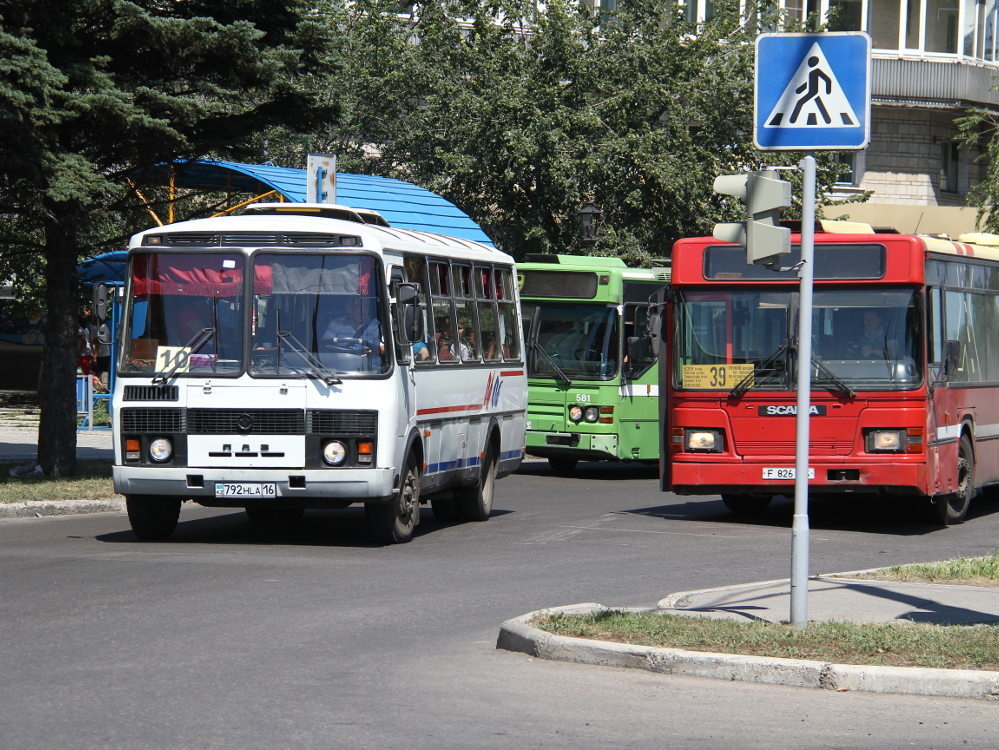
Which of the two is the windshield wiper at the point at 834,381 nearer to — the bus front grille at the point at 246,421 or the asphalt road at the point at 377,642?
the asphalt road at the point at 377,642

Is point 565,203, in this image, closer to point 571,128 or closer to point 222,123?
point 571,128

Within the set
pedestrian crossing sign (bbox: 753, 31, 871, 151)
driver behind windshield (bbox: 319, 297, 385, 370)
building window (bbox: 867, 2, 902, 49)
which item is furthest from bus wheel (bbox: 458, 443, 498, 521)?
building window (bbox: 867, 2, 902, 49)

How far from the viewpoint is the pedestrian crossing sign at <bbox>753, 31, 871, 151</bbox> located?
8992 millimetres

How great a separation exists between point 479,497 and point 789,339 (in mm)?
3513

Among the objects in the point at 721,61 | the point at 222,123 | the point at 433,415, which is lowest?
the point at 433,415

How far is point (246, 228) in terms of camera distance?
45.7 ft

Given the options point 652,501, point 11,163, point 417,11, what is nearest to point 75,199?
point 11,163

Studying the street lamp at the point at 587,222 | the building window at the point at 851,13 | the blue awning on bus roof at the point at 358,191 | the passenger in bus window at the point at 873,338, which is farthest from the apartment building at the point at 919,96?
the passenger in bus window at the point at 873,338

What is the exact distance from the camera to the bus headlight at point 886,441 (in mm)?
16031

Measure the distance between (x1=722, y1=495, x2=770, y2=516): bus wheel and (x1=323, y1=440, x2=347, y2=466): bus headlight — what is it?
6218 mm

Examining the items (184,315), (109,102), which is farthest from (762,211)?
(109,102)

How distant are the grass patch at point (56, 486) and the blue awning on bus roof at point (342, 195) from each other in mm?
4573

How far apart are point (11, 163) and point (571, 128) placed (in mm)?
18645

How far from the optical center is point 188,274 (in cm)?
1394
